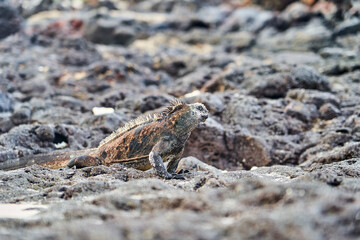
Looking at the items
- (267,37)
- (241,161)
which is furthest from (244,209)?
(267,37)

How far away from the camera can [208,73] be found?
10.7m

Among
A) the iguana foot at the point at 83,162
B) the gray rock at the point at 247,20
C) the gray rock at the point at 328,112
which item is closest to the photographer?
the iguana foot at the point at 83,162

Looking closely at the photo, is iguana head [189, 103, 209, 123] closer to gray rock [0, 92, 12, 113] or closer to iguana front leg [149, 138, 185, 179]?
iguana front leg [149, 138, 185, 179]

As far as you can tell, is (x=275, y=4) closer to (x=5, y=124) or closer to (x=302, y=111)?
(x=302, y=111)

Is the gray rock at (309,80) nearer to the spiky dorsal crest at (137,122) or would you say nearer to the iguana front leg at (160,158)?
the spiky dorsal crest at (137,122)

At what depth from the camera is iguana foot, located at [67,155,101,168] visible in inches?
201

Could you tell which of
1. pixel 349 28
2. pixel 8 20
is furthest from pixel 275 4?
pixel 8 20

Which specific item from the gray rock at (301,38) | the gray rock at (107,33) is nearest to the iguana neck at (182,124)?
the gray rock at (301,38)

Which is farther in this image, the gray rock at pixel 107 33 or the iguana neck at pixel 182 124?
the gray rock at pixel 107 33

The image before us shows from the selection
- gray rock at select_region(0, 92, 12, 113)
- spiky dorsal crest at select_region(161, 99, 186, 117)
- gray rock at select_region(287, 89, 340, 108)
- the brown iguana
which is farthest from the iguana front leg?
gray rock at select_region(0, 92, 12, 113)

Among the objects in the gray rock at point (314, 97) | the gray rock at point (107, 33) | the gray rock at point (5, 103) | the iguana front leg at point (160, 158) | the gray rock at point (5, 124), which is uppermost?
the iguana front leg at point (160, 158)

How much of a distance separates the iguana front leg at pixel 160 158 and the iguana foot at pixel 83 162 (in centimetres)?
83

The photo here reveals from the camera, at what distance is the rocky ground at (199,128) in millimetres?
2217

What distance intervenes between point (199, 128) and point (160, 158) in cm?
224
